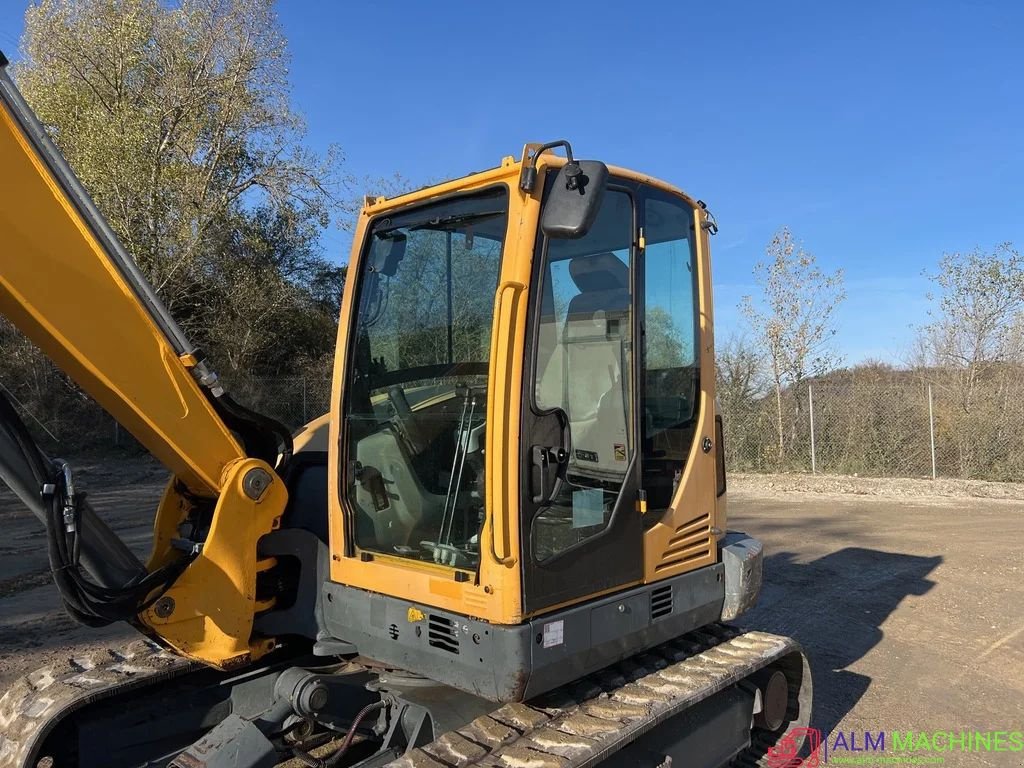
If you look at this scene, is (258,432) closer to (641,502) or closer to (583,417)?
(583,417)

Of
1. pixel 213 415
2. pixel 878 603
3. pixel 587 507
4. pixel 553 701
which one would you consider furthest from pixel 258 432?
pixel 878 603

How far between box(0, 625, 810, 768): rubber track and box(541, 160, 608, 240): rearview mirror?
1.70m

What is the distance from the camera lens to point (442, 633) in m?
2.67

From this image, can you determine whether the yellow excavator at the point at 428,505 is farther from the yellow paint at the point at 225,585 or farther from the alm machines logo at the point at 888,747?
the alm machines logo at the point at 888,747

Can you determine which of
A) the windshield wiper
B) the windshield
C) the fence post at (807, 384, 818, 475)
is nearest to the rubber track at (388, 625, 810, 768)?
the windshield

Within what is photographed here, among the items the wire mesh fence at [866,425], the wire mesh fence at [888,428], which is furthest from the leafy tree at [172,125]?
the wire mesh fence at [888,428]

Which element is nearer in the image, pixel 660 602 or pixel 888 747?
pixel 660 602

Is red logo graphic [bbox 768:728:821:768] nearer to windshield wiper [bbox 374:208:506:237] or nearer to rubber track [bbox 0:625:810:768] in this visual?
rubber track [bbox 0:625:810:768]

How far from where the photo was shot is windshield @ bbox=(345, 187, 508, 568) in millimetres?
2822

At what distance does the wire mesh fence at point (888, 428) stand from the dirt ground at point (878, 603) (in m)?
1.73

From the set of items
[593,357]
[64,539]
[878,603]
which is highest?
[593,357]

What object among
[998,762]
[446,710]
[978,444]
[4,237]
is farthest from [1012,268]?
[4,237]

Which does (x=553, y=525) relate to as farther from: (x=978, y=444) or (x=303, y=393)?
(x=303, y=393)

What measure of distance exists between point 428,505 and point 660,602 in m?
1.08
